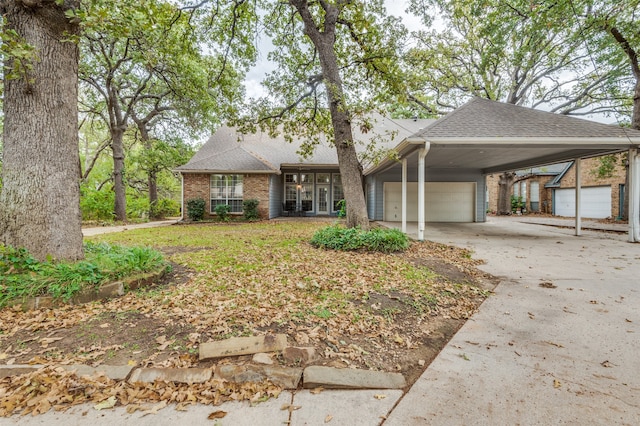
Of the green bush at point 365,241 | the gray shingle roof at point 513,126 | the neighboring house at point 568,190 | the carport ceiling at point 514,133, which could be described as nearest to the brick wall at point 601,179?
the neighboring house at point 568,190

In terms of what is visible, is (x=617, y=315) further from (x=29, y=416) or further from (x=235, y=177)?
(x=235, y=177)

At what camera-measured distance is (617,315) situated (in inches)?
116

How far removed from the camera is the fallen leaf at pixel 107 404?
1644 millimetres

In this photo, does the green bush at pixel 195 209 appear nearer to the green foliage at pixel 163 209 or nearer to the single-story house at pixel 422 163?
the single-story house at pixel 422 163

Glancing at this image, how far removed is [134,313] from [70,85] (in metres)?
3.19

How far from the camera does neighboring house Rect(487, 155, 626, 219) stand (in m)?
14.9

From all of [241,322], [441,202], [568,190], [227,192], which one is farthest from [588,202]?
[241,322]

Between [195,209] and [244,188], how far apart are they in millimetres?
2516

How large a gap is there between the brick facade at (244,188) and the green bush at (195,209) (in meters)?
0.31

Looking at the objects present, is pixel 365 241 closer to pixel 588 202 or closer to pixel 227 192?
pixel 227 192

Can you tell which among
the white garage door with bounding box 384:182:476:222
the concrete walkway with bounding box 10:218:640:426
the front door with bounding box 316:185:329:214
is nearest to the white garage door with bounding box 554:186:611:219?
the white garage door with bounding box 384:182:476:222

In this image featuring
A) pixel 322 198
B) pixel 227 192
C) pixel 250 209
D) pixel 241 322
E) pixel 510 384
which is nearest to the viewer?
pixel 510 384

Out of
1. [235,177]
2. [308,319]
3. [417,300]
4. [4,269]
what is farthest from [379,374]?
[235,177]

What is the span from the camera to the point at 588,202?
54.5 feet
